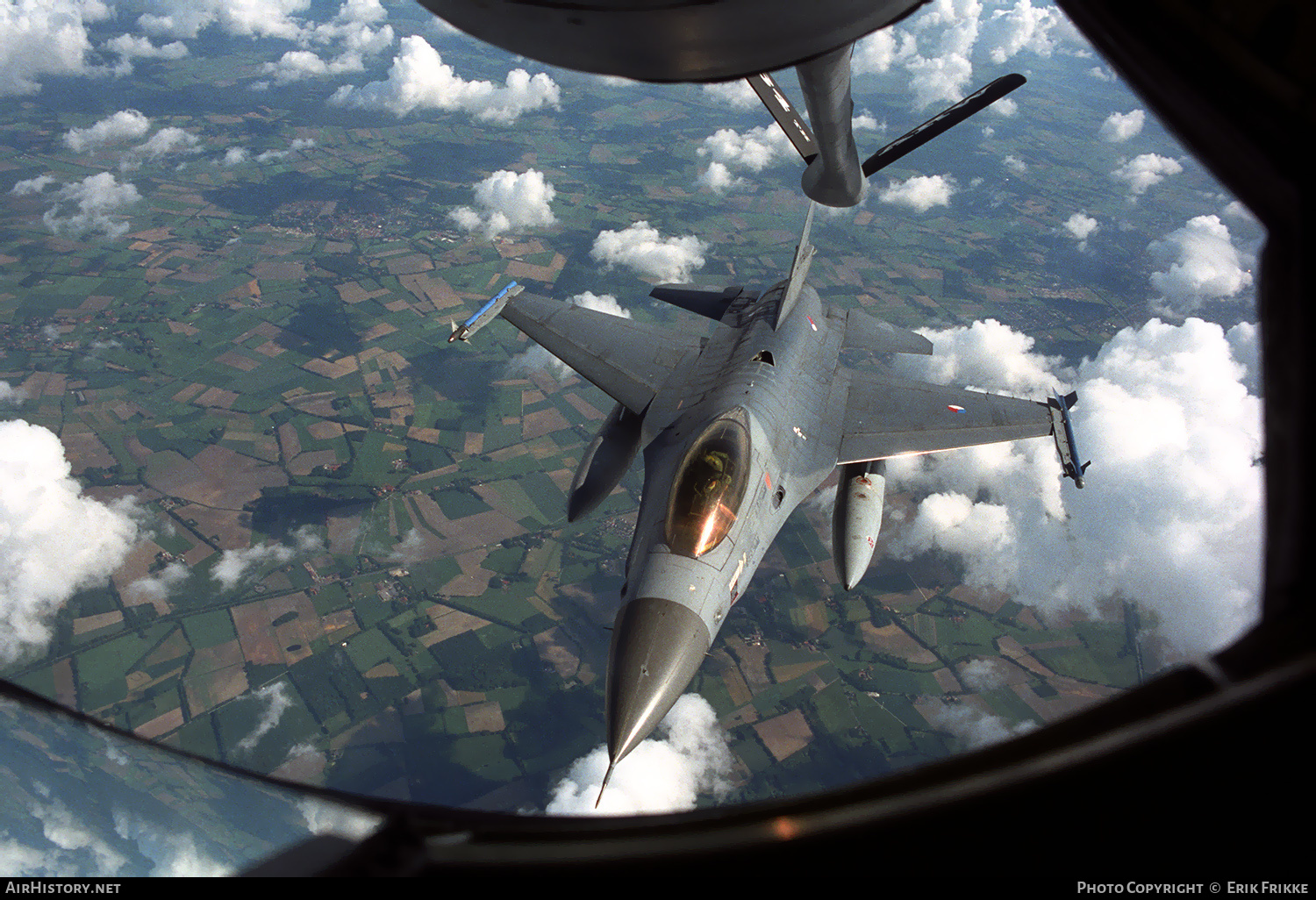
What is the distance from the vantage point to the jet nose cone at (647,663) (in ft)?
25.7

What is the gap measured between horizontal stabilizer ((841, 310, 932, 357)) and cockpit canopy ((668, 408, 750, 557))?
1046 cm

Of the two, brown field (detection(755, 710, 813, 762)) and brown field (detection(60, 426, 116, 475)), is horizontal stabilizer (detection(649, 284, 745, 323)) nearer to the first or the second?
brown field (detection(755, 710, 813, 762))

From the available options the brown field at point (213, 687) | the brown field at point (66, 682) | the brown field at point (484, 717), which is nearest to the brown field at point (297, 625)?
the brown field at point (213, 687)

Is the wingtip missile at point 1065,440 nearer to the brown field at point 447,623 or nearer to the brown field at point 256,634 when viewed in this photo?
the brown field at point 447,623

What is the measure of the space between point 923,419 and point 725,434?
7.02 metres

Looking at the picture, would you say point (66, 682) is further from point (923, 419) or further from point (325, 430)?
point (923, 419)

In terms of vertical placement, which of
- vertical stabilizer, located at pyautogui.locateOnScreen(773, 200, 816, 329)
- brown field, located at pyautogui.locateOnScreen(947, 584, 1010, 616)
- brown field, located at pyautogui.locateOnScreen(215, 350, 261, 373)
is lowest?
brown field, located at pyautogui.locateOnScreen(947, 584, 1010, 616)

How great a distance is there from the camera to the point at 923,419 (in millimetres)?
14391

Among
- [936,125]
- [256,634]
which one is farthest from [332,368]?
[936,125]

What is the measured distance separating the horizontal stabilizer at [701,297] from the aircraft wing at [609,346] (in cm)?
231

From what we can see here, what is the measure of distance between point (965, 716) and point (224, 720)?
3845 cm

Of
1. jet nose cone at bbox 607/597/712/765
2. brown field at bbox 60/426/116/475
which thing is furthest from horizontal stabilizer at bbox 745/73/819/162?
brown field at bbox 60/426/116/475

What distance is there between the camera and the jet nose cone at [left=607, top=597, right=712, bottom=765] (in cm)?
782

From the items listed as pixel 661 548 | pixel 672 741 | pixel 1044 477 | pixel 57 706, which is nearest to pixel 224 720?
pixel 672 741
